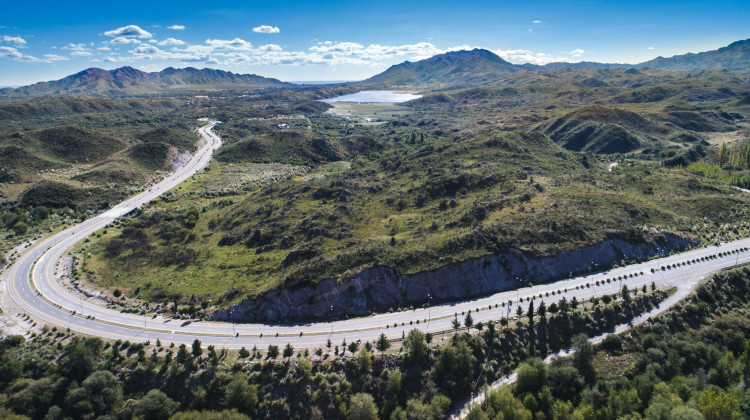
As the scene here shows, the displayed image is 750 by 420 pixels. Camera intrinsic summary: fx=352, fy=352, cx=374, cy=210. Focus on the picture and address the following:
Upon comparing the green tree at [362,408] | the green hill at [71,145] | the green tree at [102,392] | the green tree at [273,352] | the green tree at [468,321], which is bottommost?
the green tree at [102,392]

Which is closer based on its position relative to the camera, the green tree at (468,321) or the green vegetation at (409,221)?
the green tree at (468,321)

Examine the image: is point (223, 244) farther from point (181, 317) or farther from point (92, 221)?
point (92, 221)

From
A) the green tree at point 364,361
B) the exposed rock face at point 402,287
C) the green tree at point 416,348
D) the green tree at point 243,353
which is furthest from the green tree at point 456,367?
the green tree at point 243,353

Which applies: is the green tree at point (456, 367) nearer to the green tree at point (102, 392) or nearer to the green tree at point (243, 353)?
the green tree at point (243, 353)

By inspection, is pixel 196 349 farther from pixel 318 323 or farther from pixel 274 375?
pixel 318 323

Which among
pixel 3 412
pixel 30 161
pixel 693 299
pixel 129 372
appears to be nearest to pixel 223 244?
pixel 129 372

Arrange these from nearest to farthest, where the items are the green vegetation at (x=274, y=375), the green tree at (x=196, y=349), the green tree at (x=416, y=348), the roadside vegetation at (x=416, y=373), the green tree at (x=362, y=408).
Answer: the green tree at (x=362, y=408)
the roadside vegetation at (x=416, y=373)
the green vegetation at (x=274, y=375)
the green tree at (x=416, y=348)
the green tree at (x=196, y=349)
